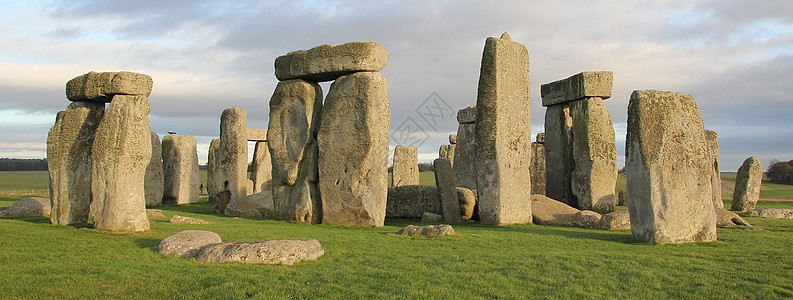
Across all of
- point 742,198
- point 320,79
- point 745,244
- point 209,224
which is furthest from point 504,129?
point 742,198

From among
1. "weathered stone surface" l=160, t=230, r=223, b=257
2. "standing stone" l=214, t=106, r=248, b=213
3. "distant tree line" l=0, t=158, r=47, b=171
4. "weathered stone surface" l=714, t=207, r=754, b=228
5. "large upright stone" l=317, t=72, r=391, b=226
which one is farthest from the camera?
"distant tree line" l=0, t=158, r=47, b=171

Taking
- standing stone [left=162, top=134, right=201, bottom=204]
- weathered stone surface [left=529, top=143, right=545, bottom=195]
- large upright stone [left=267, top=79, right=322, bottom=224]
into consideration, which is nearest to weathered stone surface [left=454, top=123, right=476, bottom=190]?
weathered stone surface [left=529, top=143, right=545, bottom=195]

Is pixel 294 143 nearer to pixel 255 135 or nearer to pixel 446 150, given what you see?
pixel 255 135

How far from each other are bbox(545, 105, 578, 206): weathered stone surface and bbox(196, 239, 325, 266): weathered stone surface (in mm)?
12751

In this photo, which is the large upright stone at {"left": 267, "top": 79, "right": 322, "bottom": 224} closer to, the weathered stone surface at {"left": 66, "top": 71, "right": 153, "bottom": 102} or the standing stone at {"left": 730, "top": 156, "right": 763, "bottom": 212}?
the weathered stone surface at {"left": 66, "top": 71, "right": 153, "bottom": 102}

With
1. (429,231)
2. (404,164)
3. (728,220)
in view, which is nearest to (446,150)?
(404,164)

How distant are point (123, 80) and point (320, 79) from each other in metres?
5.44

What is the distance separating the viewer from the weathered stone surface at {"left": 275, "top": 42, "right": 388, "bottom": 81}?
44.9 ft

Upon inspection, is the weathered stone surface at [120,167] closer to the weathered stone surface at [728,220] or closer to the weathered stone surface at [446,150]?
the weathered stone surface at [728,220]

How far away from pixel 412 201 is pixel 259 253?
9.37m

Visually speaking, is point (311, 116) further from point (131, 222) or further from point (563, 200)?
point (563, 200)

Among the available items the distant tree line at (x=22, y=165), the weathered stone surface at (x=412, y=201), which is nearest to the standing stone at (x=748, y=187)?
the weathered stone surface at (x=412, y=201)

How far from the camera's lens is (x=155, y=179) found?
21781 millimetres

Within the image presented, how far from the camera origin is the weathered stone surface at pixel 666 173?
956cm
